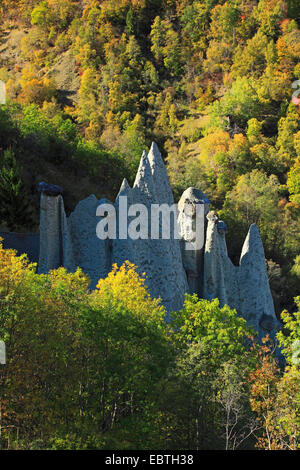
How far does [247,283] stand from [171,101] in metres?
82.4

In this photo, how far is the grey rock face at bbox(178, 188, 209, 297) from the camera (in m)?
29.8

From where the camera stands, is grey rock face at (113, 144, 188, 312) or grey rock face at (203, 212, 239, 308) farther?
grey rock face at (203, 212, 239, 308)

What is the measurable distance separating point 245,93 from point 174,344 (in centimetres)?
8032

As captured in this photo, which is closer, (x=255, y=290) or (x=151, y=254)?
(x=151, y=254)

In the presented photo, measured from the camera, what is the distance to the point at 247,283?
3111 centimetres

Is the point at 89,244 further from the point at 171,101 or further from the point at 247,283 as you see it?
the point at 171,101

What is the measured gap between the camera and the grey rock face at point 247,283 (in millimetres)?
29547

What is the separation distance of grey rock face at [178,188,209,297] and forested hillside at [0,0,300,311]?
19.5 metres

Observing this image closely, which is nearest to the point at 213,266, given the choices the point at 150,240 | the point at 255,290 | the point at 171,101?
the point at 255,290

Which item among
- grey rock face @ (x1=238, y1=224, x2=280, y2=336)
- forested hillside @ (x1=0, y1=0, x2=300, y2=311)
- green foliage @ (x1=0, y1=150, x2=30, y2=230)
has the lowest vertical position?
grey rock face @ (x1=238, y1=224, x2=280, y2=336)

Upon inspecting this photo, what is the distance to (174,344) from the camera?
23.5m

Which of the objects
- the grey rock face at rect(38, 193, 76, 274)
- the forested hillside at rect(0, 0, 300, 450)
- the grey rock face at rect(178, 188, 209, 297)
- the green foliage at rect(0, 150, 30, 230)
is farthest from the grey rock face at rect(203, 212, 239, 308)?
the green foliage at rect(0, 150, 30, 230)

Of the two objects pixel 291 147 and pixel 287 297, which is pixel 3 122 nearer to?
pixel 287 297

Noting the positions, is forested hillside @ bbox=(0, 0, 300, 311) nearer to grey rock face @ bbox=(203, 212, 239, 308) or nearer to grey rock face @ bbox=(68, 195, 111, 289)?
grey rock face @ bbox=(68, 195, 111, 289)
